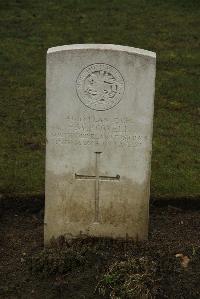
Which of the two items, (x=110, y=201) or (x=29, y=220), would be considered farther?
(x=29, y=220)

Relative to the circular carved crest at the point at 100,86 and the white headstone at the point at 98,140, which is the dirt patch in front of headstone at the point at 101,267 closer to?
the white headstone at the point at 98,140

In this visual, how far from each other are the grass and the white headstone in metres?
1.11

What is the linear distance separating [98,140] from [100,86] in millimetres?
469

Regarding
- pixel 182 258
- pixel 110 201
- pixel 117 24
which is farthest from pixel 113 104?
pixel 117 24

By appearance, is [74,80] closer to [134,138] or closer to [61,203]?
[134,138]

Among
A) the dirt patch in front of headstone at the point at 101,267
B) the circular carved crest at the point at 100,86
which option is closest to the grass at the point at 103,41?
the dirt patch in front of headstone at the point at 101,267

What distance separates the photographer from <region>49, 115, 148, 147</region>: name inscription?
585cm

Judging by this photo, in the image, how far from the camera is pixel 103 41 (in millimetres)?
12203

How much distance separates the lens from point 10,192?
7.14m

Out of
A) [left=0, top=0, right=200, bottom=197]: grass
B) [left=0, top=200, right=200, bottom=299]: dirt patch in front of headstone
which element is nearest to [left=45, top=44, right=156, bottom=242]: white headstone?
[left=0, top=200, right=200, bottom=299]: dirt patch in front of headstone

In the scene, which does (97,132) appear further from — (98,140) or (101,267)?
(101,267)

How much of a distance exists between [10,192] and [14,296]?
6.00ft

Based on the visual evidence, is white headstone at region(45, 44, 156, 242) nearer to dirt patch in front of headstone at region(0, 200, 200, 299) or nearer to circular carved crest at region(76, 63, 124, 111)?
circular carved crest at region(76, 63, 124, 111)

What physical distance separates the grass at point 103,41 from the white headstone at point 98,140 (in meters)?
1.11
